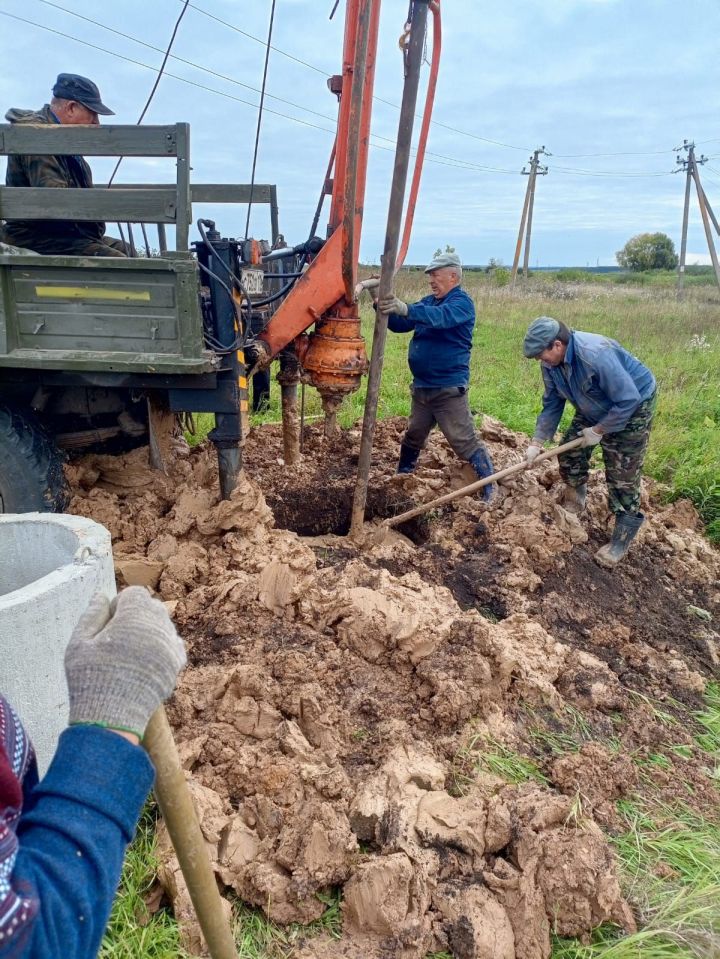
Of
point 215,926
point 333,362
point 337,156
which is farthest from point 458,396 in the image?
point 215,926

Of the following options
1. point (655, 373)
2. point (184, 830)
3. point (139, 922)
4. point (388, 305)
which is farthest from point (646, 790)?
point (655, 373)

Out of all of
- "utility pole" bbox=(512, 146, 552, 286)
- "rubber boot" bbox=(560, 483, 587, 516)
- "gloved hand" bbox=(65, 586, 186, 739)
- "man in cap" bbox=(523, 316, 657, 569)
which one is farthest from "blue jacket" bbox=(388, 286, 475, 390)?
"utility pole" bbox=(512, 146, 552, 286)

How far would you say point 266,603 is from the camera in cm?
335

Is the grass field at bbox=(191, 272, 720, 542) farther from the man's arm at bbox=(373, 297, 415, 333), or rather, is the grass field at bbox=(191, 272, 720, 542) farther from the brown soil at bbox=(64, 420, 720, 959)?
the man's arm at bbox=(373, 297, 415, 333)

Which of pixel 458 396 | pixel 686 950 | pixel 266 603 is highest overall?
pixel 458 396

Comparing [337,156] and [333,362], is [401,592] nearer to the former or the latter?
[333,362]

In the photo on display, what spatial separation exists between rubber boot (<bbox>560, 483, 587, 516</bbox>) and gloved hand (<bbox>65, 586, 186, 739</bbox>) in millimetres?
4271

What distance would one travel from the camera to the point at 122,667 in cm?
114

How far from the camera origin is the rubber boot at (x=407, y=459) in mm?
5652

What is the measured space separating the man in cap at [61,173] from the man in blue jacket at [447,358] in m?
2.16

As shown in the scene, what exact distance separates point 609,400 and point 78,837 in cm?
425

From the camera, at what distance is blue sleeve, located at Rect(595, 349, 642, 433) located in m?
4.30

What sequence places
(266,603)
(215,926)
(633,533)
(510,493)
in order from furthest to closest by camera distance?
1. (510,493)
2. (633,533)
3. (266,603)
4. (215,926)

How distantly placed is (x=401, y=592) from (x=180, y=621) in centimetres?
111
